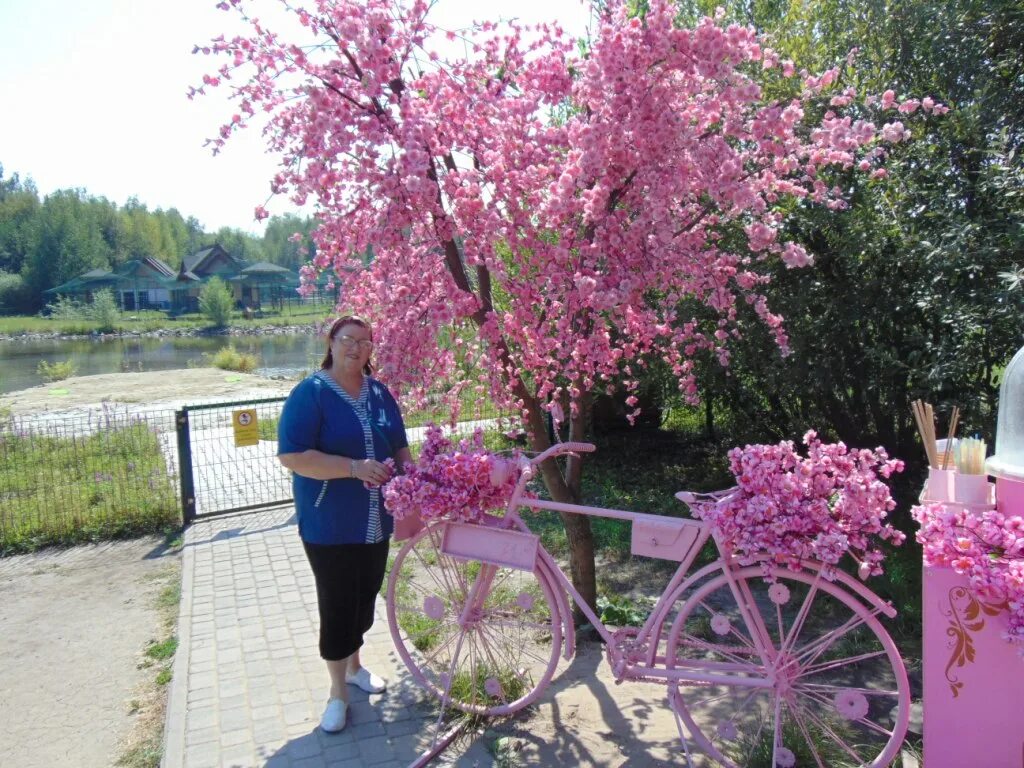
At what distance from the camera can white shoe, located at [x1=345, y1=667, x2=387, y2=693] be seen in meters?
4.01

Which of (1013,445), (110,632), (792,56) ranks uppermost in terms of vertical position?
(792,56)

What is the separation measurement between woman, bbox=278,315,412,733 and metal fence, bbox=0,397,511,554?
4.64ft

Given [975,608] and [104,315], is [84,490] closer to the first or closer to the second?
[975,608]

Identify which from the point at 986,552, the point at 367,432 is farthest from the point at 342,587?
the point at 986,552

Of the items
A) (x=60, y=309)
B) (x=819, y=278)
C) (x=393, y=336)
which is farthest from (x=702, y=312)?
(x=60, y=309)

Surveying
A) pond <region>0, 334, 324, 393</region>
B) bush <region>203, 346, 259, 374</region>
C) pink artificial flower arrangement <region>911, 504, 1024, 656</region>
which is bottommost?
pond <region>0, 334, 324, 393</region>

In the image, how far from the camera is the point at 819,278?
5.68m

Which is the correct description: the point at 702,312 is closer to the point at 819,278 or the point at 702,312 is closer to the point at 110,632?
the point at 819,278

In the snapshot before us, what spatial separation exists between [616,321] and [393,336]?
1.13 meters

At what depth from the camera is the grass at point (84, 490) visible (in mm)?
6910

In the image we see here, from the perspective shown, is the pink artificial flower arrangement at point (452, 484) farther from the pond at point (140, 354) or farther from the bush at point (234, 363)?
the bush at point (234, 363)

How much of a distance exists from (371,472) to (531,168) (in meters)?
1.62

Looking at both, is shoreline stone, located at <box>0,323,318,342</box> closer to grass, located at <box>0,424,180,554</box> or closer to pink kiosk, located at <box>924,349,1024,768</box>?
grass, located at <box>0,424,180,554</box>

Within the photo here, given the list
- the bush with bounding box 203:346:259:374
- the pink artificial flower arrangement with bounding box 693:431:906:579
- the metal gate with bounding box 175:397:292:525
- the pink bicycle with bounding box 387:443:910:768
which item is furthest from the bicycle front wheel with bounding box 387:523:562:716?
the bush with bounding box 203:346:259:374
